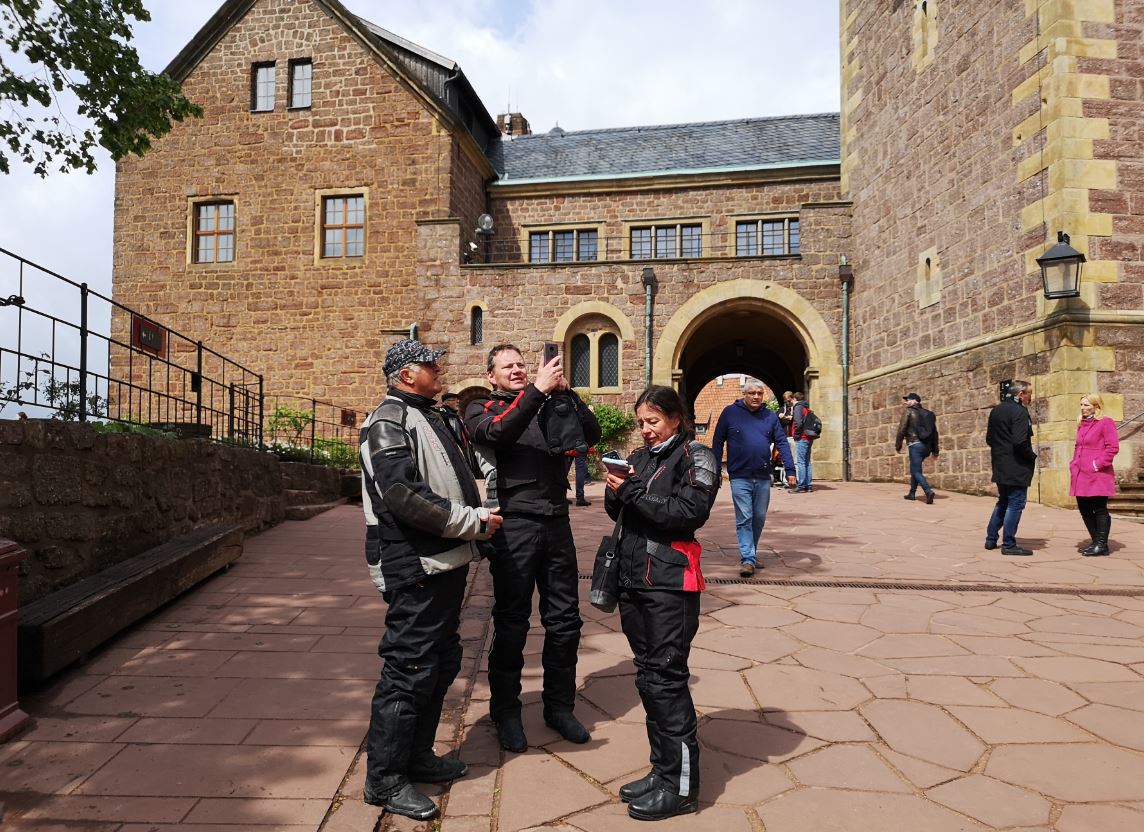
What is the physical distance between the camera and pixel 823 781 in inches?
113

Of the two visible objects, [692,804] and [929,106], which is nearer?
[692,804]

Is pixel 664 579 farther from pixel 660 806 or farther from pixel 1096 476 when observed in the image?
pixel 1096 476

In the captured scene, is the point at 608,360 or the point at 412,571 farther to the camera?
the point at 608,360

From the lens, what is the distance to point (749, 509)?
667 cm

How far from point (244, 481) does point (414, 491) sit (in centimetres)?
616

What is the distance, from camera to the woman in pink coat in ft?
23.9

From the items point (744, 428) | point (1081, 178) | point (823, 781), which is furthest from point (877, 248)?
point (823, 781)

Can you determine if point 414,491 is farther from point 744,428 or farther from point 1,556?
point 744,428

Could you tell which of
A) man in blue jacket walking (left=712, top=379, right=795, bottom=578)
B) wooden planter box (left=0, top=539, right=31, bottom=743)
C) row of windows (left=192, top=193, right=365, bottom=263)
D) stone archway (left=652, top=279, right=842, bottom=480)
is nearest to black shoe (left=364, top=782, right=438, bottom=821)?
wooden planter box (left=0, top=539, right=31, bottom=743)

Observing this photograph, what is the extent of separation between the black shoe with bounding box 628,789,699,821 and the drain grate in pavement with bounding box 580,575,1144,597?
12.0 feet

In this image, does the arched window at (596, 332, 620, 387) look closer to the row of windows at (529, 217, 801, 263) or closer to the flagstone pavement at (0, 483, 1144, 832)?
the row of windows at (529, 217, 801, 263)

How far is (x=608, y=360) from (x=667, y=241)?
14.3ft

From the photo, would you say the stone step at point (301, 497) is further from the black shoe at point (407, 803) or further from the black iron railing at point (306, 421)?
the black shoe at point (407, 803)

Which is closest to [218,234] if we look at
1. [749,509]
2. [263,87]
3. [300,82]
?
[263,87]
